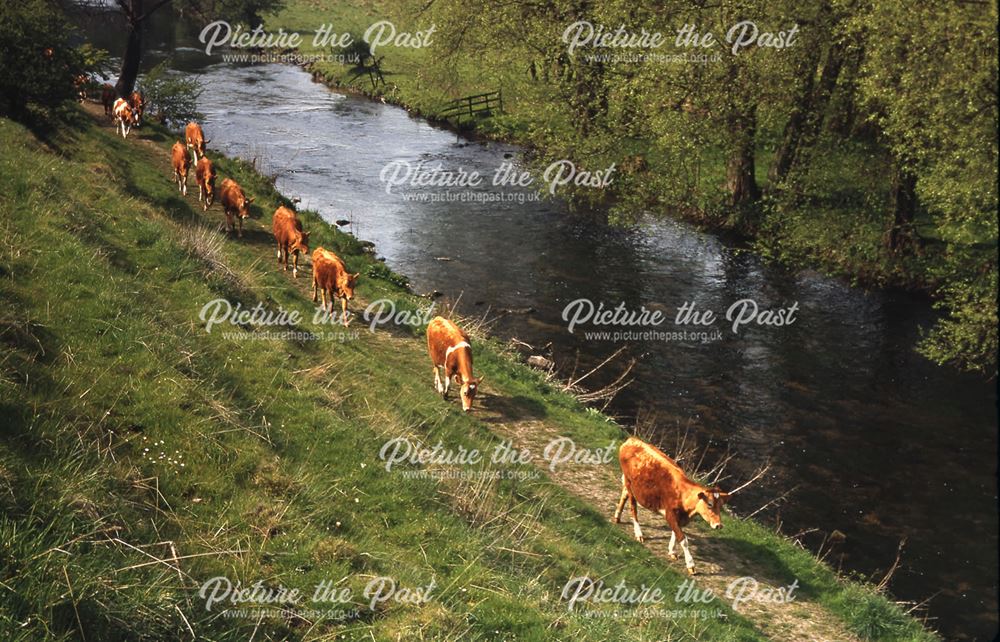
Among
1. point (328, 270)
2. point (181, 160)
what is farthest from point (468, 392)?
point (181, 160)

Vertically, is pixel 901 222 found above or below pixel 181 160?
above

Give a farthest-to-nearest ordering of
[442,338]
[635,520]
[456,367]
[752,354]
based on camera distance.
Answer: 1. [752,354]
2. [442,338]
3. [456,367]
4. [635,520]

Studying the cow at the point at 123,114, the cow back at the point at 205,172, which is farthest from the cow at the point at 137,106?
the cow back at the point at 205,172

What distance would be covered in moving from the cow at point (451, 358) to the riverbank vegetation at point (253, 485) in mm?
489

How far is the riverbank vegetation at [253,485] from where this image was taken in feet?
26.1

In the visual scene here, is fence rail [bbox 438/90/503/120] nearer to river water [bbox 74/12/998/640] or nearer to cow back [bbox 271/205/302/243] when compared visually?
river water [bbox 74/12/998/640]

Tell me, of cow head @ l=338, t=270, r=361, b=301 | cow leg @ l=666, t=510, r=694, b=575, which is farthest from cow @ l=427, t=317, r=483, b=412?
cow leg @ l=666, t=510, r=694, b=575

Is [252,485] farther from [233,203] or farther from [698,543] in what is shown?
[233,203]

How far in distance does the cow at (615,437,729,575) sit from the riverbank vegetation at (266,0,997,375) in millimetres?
13102

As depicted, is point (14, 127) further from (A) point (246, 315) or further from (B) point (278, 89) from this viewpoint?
(B) point (278, 89)

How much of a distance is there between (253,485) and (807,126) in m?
29.2

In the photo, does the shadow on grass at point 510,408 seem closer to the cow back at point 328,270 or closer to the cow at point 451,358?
the cow at point 451,358

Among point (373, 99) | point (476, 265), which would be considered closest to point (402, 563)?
point (476, 265)

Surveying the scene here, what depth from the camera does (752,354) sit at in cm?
Result: 2594
